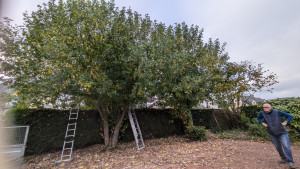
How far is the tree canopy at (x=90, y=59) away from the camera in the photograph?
514 centimetres

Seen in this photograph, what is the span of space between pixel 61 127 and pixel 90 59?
12.5 ft

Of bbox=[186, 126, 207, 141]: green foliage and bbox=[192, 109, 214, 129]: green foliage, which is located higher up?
bbox=[192, 109, 214, 129]: green foliage

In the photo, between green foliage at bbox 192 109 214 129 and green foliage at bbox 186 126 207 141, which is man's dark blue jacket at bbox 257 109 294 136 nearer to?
green foliage at bbox 186 126 207 141

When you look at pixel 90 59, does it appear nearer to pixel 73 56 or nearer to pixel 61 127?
pixel 73 56

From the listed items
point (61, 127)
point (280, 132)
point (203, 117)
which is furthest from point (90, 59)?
point (203, 117)

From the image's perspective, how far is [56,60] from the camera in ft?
16.7

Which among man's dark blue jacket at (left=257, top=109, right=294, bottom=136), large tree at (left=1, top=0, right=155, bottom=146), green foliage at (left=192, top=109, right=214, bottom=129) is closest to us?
man's dark blue jacket at (left=257, top=109, right=294, bottom=136)

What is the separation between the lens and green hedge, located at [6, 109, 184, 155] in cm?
632

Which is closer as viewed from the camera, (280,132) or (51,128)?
(280,132)

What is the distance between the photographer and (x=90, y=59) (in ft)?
18.7

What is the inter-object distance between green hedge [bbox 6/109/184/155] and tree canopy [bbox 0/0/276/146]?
92 centimetres

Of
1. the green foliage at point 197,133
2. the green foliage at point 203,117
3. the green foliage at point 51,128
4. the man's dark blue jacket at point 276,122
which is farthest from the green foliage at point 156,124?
the man's dark blue jacket at point 276,122

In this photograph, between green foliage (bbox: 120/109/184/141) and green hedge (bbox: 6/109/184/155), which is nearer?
green hedge (bbox: 6/109/184/155)

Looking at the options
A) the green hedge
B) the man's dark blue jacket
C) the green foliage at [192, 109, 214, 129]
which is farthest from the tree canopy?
the green foliage at [192, 109, 214, 129]
